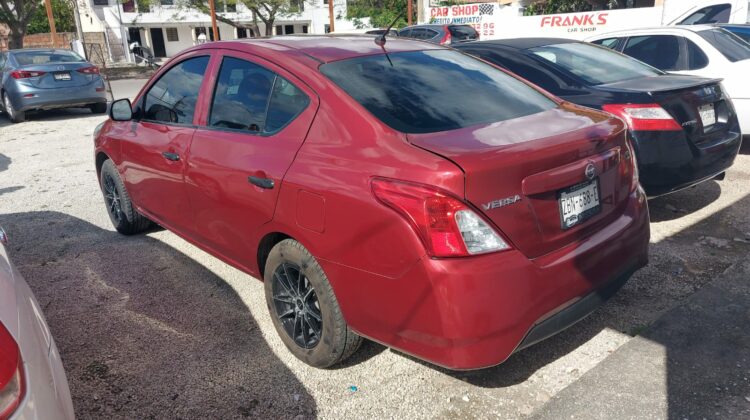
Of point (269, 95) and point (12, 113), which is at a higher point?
point (269, 95)

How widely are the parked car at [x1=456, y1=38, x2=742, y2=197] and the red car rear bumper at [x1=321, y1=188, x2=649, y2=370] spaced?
200 centimetres

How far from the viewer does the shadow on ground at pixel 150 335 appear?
288 cm

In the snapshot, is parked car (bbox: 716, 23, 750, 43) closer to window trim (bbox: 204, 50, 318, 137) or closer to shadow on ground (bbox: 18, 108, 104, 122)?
window trim (bbox: 204, 50, 318, 137)

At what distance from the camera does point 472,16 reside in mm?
24500

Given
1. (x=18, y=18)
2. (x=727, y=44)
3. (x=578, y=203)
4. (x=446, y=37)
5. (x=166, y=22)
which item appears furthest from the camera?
(x=166, y=22)

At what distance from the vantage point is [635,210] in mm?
3041

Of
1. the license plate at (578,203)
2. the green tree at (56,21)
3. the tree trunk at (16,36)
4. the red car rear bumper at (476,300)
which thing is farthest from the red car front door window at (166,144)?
the green tree at (56,21)

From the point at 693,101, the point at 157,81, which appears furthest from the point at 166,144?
the point at 693,101

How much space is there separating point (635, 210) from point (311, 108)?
5.67ft

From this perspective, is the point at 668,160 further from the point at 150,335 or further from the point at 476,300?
the point at 150,335

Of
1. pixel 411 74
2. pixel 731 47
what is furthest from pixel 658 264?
pixel 731 47

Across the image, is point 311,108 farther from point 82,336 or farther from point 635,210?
point 82,336

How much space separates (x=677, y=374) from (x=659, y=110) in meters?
2.26

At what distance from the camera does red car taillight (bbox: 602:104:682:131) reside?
440cm
